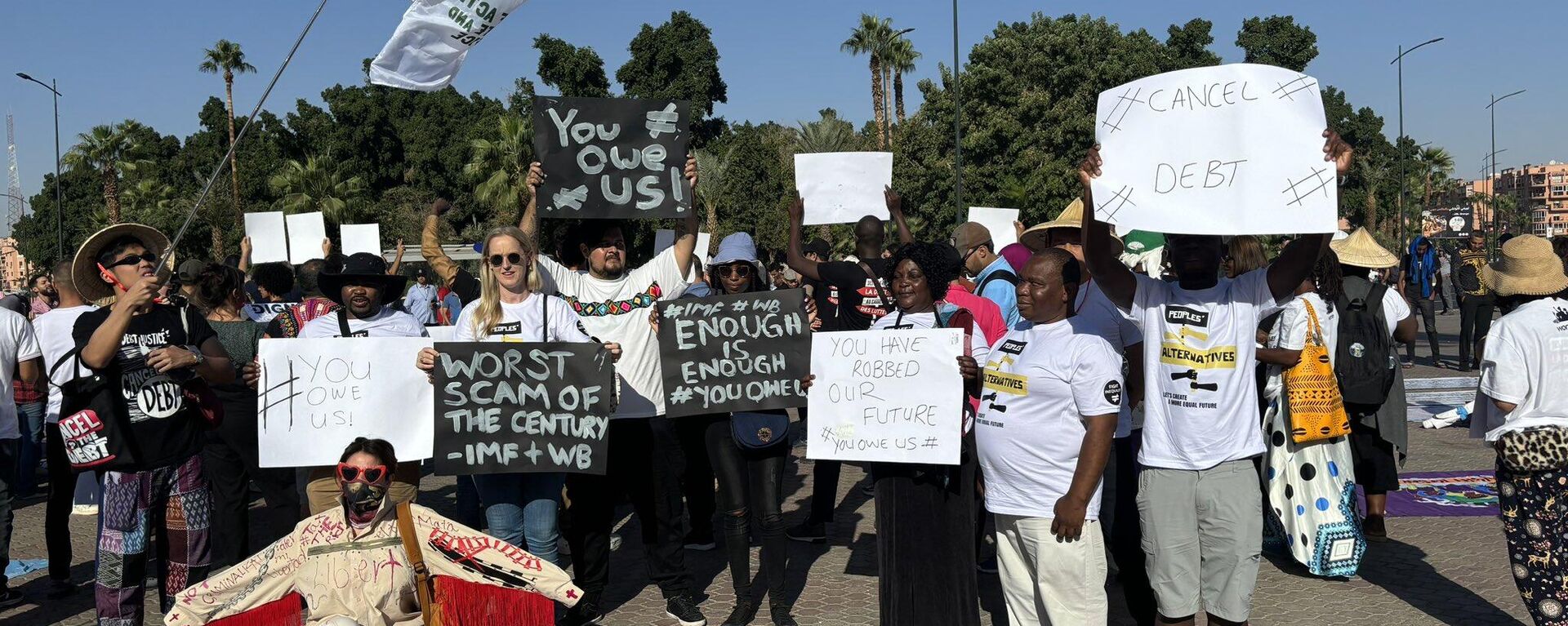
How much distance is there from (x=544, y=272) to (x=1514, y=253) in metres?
4.55

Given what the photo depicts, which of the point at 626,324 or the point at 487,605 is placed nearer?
the point at 487,605

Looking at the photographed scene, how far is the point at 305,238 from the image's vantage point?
46.5 ft

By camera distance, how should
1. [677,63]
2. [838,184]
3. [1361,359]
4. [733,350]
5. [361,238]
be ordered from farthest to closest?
[677,63] < [361,238] < [838,184] < [1361,359] < [733,350]

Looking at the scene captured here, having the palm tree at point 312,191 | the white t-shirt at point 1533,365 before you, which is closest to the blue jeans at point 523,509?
the white t-shirt at point 1533,365

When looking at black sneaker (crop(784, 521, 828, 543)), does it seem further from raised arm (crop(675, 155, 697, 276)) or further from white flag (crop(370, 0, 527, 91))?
white flag (crop(370, 0, 527, 91))

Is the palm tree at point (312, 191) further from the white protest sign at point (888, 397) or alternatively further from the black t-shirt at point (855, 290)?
the white protest sign at point (888, 397)

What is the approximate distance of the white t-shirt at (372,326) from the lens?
19.6ft

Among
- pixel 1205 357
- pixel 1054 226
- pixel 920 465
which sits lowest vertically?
pixel 920 465

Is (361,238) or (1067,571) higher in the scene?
(361,238)

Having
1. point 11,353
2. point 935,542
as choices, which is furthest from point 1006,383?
point 11,353

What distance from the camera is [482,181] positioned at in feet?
153

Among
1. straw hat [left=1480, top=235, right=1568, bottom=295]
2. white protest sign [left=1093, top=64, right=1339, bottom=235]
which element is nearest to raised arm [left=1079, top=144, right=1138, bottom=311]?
white protest sign [left=1093, top=64, right=1339, bottom=235]

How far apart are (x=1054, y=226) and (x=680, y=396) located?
7.32 feet

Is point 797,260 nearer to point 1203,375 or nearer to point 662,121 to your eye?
point 662,121
